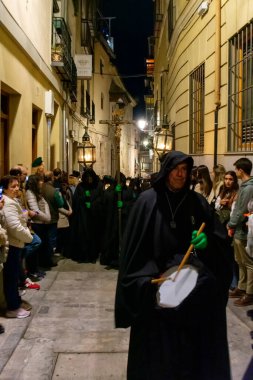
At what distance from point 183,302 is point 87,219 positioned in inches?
271

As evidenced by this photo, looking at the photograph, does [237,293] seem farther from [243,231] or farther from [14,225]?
[14,225]

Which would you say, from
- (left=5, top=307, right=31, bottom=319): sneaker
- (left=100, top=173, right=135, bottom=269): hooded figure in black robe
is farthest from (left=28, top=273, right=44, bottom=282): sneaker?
(left=5, top=307, right=31, bottom=319): sneaker

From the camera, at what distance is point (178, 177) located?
11.2 ft

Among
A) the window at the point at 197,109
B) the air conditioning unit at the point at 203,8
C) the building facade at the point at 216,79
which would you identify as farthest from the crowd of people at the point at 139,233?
the air conditioning unit at the point at 203,8

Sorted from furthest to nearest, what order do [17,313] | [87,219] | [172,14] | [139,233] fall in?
[172,14] → [87,219] → [17,313] → [139,233]

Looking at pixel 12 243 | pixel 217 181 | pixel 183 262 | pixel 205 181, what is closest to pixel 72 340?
pixel 12 243

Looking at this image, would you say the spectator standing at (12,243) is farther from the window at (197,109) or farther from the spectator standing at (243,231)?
the window at (197,109)

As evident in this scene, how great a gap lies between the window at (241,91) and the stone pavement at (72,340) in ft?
10.5

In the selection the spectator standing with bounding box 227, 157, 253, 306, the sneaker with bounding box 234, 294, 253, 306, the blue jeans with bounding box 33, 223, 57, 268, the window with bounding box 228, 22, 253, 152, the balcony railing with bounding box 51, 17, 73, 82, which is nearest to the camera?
the spectator standing with bounding box 227, 157, 253, 306

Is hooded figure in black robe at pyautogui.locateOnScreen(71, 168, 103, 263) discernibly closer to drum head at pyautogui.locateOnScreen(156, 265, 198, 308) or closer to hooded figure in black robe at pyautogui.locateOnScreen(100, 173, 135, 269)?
hooded figure in black robe at pyautogui.locateOnScreen(100, 173, 135, 269)

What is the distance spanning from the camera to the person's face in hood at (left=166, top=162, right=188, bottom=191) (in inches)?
133

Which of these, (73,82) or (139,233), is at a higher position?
(73,82)

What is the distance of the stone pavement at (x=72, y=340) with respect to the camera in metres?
4.49

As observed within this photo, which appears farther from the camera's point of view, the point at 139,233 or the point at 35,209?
the point at 35,209
